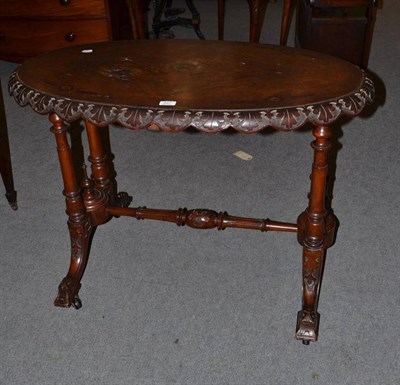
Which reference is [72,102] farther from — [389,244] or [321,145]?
[389,244]

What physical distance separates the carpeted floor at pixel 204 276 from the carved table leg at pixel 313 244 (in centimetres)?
6

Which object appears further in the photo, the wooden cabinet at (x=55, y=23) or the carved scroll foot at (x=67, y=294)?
the wooden cabinet at (x=55, y=23)

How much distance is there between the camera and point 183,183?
2539 millimetres

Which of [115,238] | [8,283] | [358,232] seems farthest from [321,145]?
[8,283]

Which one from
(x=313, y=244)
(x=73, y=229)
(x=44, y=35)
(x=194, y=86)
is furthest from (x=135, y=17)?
(x=313, y=244)

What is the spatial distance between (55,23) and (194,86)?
2.14 metres

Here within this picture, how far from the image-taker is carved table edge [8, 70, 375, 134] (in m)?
1.34

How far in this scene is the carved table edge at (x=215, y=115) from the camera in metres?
1.34

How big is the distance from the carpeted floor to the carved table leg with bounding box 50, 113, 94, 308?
0.18 feet

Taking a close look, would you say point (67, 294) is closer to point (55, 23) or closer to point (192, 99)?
point (192, 99)

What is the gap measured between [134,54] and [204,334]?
0.90 metres

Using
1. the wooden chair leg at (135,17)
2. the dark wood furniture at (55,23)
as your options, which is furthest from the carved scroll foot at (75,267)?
the dark wood furniture at (55,23)

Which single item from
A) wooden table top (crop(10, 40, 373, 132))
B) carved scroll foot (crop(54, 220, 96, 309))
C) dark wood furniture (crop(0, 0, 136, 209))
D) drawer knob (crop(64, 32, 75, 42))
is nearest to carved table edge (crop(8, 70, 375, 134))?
wooden table top (crop(10, 40, 373, 132))

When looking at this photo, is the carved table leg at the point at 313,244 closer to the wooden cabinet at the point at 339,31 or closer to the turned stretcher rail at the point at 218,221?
the turned stretcher rail at the point at 218,221
